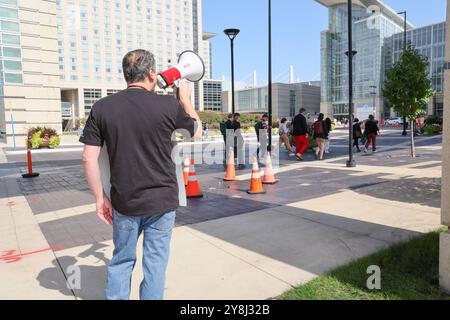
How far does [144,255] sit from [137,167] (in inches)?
24.7

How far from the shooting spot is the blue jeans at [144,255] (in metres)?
2.50

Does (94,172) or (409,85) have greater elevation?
(409,85)

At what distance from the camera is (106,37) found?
105562 millimetres

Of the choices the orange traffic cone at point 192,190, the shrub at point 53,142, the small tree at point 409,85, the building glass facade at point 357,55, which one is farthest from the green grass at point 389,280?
the building glass facade at point 357,55

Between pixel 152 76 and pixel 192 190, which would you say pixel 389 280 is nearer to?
pixel 152 76

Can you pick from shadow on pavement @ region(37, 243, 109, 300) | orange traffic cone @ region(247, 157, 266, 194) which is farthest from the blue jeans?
orange traffic cone @ region(247, 157, 266, 194)

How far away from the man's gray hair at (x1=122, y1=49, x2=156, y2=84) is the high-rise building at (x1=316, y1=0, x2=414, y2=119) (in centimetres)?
8173

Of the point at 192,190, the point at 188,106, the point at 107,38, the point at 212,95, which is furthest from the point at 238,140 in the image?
the point at 212,95

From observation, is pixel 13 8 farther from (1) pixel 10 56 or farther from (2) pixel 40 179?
(2) pixel 40 179

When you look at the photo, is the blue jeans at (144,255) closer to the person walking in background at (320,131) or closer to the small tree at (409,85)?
the person walking in background at (320,131)

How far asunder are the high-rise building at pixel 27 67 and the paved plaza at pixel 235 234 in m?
22.3

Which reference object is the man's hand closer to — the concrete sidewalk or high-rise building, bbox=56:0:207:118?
the concrete sidewalk
